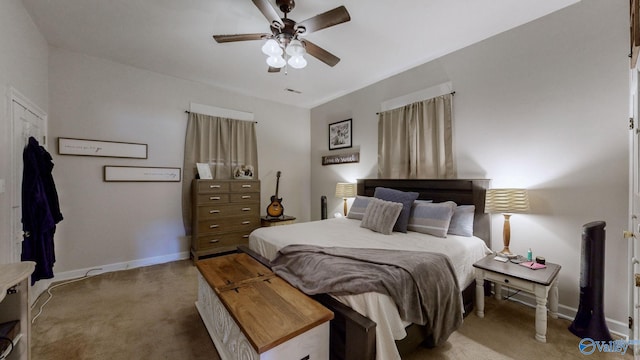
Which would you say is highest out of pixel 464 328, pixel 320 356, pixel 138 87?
pixel 138 87

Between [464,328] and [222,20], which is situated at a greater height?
[222,20]

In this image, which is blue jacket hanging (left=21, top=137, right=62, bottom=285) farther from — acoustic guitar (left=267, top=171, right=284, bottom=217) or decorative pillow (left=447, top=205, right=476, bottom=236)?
decorative pillow (left=447, top=205, right=476, bottom=236)

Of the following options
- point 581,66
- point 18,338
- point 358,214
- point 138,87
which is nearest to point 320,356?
point 18,338

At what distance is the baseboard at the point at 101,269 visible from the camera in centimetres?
256

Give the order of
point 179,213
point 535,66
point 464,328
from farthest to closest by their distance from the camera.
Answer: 1. point 179,213
2. point 535,66
3. point 464,328

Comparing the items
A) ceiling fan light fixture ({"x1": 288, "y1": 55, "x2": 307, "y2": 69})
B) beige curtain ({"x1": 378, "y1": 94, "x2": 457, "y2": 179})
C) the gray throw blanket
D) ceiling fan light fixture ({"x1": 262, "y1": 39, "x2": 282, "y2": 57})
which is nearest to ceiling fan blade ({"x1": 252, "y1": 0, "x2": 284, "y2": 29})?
ceiling fan light fixture ({"x1": 262, "y1": 39, "x2": 282, "y2": 57})

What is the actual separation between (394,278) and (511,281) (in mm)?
1189

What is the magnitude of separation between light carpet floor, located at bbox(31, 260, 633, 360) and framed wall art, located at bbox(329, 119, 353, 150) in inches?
117

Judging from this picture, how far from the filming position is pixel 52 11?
7.43ft

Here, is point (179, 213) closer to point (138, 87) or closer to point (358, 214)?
point (138, 87)

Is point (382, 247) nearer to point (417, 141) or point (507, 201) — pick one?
point (507, 201)

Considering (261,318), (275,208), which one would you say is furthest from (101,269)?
(261,318)

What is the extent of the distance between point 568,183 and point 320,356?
8.26 feet

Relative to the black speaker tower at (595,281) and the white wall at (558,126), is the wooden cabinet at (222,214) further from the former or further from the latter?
the black speaker tower at (595,281)
